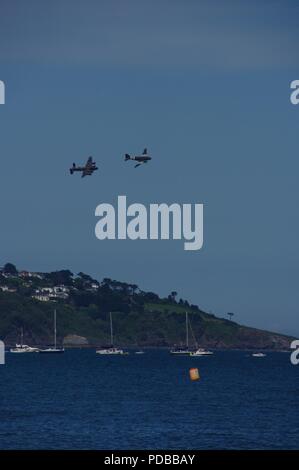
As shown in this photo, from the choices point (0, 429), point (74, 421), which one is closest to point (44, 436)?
point (0, 429)

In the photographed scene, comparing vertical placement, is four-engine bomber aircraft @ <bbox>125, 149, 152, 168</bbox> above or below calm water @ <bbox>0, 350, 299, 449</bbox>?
above

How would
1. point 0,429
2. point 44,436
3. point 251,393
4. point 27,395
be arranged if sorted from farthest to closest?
point 251,393, point 27,395, point 0,429, point 44,436

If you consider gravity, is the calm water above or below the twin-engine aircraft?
below

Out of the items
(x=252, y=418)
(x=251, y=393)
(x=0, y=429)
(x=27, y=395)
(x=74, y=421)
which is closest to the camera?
(x=0, y=429)

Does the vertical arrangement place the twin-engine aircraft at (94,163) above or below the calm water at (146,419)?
above

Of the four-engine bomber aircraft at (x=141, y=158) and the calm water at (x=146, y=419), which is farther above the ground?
the four-engine bomber aircraft at (x=141, y=158)
